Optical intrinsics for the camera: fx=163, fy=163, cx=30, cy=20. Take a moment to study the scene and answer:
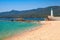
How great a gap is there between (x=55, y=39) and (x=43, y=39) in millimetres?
639

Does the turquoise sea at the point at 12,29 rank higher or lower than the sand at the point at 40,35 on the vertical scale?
lower

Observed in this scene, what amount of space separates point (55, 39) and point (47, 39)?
0.43 metres

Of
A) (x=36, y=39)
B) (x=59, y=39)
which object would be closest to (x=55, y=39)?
(x=59, y=39)

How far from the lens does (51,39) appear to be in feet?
27.8

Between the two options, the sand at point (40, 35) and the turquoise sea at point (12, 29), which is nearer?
the sand at point (40, 35)

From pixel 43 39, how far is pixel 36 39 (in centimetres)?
39

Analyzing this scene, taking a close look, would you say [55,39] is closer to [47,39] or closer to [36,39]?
[47,39]

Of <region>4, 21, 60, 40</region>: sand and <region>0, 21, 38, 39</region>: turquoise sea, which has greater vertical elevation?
<region>4, 21, 60, 40</region>: sand

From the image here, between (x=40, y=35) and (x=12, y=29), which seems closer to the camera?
(x=40, y=35)

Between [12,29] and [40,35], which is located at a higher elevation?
[40,35]

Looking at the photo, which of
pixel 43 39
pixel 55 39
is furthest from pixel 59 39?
pixel 43 39

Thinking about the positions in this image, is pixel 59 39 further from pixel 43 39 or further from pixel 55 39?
pixel 43 39

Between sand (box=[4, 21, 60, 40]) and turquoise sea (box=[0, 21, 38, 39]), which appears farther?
turquoise sea (box=[0, 21, 38, 39])

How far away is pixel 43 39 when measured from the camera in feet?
28.1
